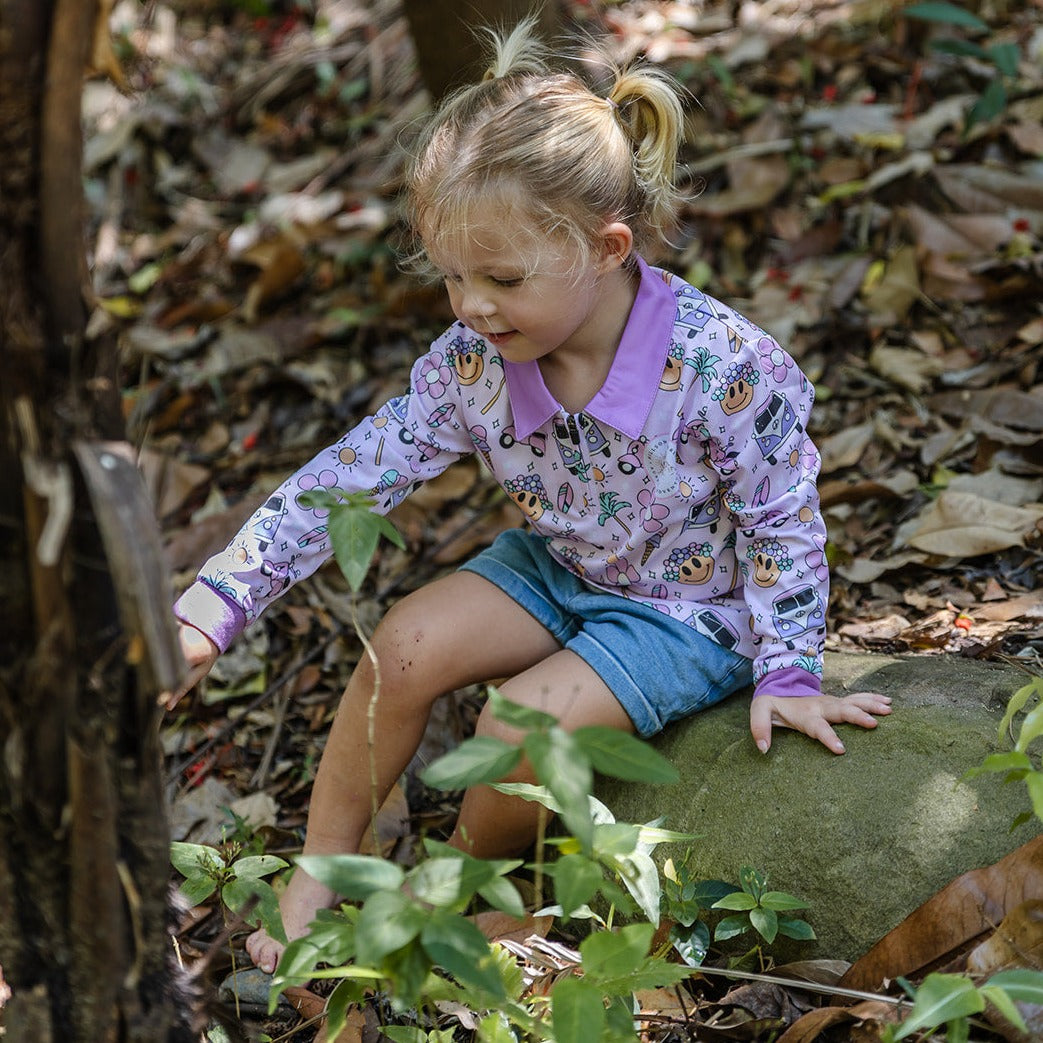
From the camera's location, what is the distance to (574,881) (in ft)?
4.36

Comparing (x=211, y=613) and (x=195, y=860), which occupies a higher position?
(x=211, y=613)

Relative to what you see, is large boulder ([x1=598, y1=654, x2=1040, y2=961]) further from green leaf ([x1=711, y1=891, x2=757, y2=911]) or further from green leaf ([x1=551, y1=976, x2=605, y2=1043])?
green leaf ([x1=551, y1=976, x2=605, y2=1043])

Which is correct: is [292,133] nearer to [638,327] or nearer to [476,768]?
[638,327]

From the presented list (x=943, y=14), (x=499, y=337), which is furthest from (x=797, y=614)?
(x=943, y=14)

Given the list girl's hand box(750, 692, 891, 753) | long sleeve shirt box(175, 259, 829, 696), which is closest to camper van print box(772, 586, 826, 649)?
long sleeve shirt box(175, 259, 829, 696)

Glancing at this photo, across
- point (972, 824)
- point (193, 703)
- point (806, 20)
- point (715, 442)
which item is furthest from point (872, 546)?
point (806, 20)

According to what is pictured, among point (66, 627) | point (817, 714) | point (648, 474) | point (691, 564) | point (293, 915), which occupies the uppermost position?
point (66, 627)

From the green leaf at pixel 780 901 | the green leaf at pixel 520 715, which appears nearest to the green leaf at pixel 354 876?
the green leaf at pixel 520 715

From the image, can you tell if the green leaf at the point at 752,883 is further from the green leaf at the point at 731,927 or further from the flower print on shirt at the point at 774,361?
the flower print on shirt at the point at 774,361

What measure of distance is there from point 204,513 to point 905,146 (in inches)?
97.7

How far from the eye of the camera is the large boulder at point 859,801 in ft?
6.17

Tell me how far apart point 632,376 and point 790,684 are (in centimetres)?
59

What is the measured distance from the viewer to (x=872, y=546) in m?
2.92

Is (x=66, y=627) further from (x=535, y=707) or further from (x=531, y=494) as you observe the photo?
(x=531, y=494)
